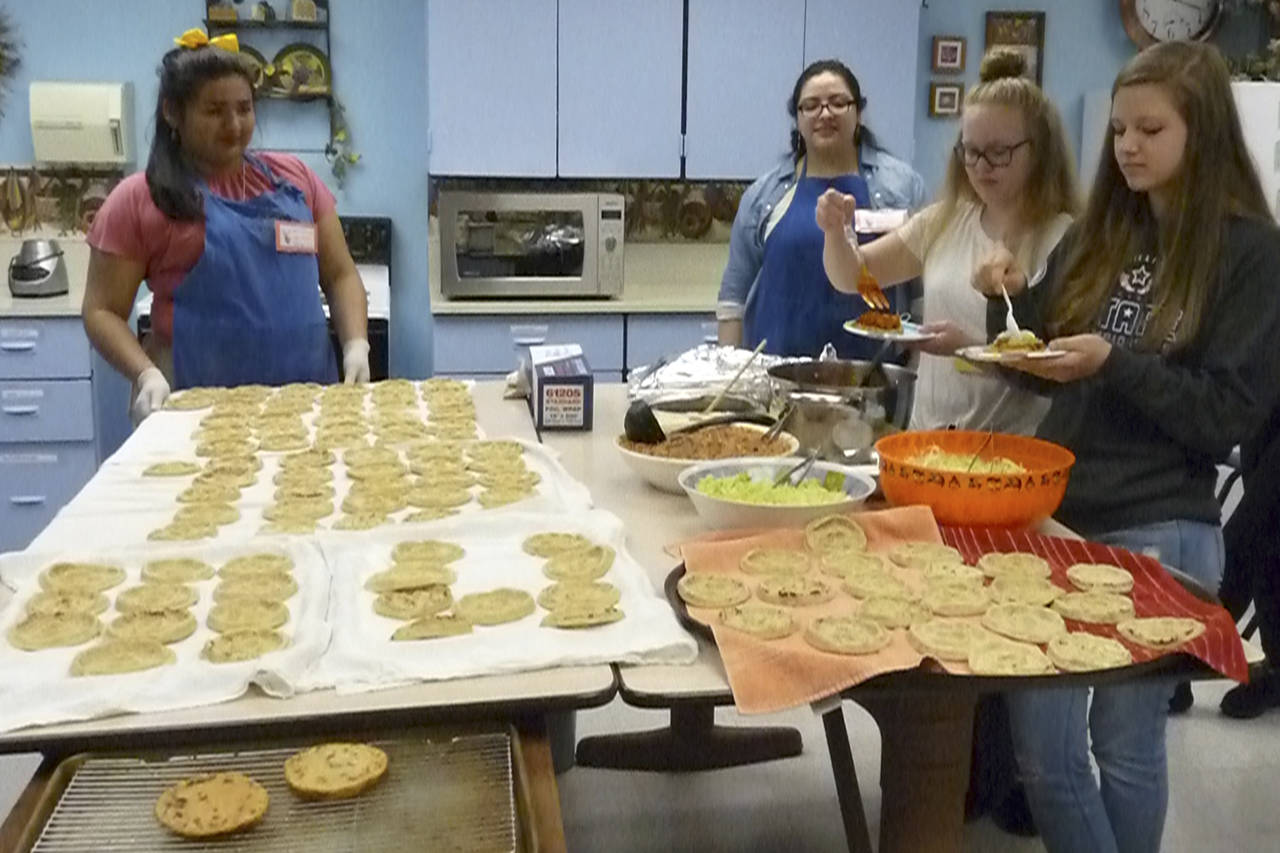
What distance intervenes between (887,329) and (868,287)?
28 cm

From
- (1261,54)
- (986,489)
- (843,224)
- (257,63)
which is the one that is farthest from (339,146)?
(1261,54)

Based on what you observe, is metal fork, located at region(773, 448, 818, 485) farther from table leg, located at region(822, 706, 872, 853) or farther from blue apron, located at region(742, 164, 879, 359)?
blue apron, located at region(742, 164, 879, 359)

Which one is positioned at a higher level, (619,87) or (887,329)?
(619,87)

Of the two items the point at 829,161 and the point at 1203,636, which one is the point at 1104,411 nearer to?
the point at 1203,636

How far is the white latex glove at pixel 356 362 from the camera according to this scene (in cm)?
269

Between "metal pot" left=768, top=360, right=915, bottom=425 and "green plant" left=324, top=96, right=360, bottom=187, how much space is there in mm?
2796

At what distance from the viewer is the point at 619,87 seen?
164 inches

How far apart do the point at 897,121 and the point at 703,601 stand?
11.4ft

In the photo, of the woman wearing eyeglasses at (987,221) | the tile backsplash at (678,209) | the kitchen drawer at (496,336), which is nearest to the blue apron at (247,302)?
the kitchen drawer at (496,336)

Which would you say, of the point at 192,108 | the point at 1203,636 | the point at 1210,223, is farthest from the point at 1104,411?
the point at 192,108

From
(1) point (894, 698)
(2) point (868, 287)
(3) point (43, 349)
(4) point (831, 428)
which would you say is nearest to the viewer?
(1) point (894, 698)

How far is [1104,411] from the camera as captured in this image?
5.50ft

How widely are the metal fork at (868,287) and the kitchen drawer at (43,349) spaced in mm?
2638

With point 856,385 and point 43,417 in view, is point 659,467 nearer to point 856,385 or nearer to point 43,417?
point 856,385
